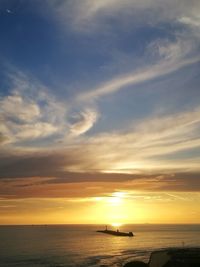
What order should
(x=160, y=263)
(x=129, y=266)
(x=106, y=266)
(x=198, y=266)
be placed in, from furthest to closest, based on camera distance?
(x=106, y=266) < (x=160, y=263) < (x=129, y=266) < (x=198, y=266)

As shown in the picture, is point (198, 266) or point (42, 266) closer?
point (198, 266)

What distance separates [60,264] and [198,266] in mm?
44577

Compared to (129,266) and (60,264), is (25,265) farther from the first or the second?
(129,266)

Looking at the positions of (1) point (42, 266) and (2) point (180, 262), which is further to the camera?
(1) point (42, 266)

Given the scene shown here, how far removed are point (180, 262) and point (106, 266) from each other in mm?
30322

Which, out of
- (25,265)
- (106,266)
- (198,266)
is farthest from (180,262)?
(25,265)

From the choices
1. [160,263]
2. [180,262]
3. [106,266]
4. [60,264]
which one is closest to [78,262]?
[60,264]

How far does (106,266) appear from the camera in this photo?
92.5 meters

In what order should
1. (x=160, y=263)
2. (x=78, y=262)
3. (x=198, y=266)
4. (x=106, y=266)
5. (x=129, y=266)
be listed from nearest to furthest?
1. (x=198, y=266)
2. (x=129, y=266)
3. (x=160, y=263)
4. (x=106, y=266)
5. (x=78, y=262)

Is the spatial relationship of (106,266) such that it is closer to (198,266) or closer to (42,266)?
(42,266)

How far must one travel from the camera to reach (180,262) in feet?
220

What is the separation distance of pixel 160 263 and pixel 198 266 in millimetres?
12210

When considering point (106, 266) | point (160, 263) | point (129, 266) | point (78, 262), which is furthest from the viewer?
point (78, 262)

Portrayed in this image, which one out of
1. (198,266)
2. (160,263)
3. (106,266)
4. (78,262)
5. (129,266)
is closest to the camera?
(198,266)
